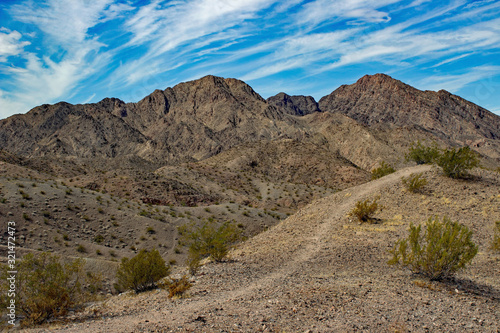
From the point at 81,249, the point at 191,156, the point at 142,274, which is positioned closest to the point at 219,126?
the point at 191,156

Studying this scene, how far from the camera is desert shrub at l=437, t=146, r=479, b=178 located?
21250 mm

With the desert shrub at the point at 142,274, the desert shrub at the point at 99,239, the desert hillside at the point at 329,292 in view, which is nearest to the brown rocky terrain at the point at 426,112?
the desert hillside at the point at 329,292

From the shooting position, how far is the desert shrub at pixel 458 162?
21.2 m

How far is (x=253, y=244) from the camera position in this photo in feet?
59.5

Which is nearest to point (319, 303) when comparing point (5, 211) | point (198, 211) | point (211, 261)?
point (211, 261)

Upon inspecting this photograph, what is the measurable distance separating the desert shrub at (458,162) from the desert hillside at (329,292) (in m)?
2.92

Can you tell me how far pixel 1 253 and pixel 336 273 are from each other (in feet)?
53.6

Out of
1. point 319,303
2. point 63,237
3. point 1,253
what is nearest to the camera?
point 319,303

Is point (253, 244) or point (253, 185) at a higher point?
point (253, 185)

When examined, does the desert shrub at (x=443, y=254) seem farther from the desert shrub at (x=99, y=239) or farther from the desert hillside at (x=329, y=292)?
the desert shrub at (x=99, y=239)

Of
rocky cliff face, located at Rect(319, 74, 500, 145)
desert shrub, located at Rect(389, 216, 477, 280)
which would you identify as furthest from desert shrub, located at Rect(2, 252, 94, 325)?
rocky cliff face, located at Rect(319, 74, 500, 145)

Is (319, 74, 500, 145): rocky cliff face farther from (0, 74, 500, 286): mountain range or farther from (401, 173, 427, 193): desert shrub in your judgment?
(401, 173, 427, 193): desert shrub

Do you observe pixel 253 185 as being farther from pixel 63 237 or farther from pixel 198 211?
pixel 63 237

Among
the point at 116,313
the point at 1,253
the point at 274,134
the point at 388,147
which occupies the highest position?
the point at 274,134
